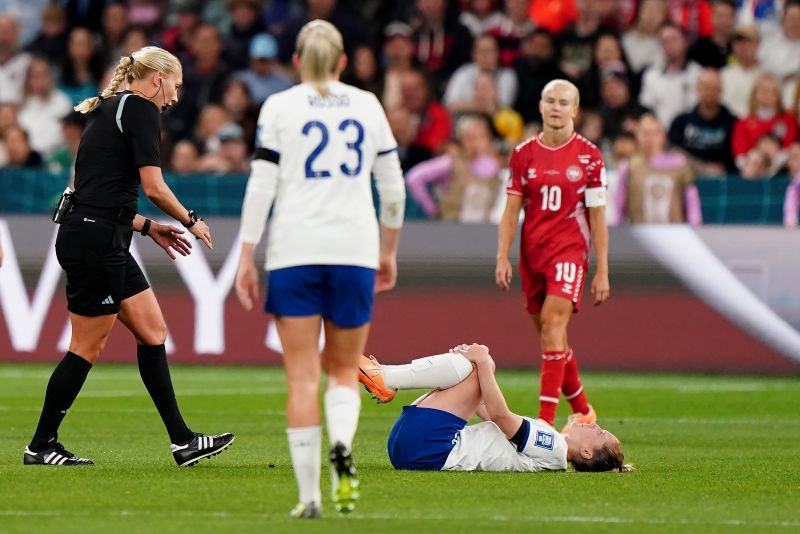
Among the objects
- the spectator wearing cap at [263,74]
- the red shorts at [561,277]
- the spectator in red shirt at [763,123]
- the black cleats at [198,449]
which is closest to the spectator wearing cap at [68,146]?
the spectator wearing cap at [263,74]

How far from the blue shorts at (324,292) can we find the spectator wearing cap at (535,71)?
12.5 metres

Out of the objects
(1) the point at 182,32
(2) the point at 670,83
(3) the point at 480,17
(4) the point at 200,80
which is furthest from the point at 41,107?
(2) the point at 670,83

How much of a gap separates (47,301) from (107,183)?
776cm

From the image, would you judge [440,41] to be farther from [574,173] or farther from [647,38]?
[574,173]

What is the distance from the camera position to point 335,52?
7.27 metres

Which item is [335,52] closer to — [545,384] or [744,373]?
[545,384]

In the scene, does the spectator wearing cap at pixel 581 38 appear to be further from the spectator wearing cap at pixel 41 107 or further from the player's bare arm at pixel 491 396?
the player's bare arm at pixel 491 396

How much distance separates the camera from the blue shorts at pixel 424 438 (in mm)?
9211

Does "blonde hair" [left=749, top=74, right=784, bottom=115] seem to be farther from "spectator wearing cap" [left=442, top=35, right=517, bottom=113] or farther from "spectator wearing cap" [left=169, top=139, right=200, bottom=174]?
"spectator wearing cap" [left=169, top=139, right=200, bottom=174]

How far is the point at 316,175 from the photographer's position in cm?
719

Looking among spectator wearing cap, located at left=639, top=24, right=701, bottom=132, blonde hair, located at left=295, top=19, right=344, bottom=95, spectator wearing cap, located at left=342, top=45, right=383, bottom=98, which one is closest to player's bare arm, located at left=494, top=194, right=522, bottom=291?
blonde hair, located at left=295, top=19, right=344, bottom=95

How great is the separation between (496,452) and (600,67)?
1094 centimetres

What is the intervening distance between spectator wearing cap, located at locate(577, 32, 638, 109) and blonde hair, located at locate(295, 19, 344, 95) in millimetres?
12315

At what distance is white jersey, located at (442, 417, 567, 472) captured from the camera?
367 inches
